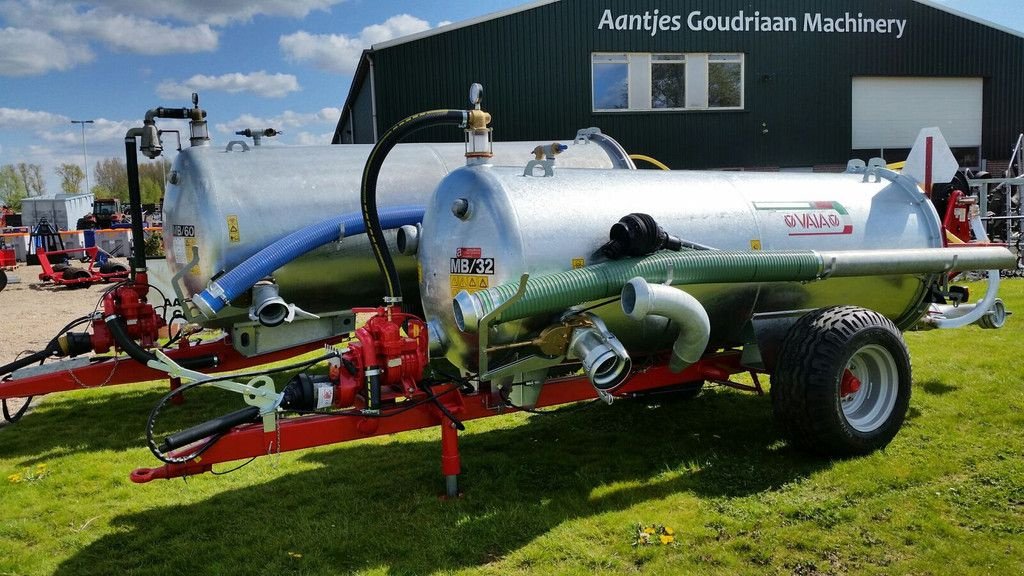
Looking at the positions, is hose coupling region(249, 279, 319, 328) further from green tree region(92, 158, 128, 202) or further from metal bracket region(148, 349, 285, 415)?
green tree region(92, 158, 128, 202)

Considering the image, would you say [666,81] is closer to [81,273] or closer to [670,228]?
[81,273]

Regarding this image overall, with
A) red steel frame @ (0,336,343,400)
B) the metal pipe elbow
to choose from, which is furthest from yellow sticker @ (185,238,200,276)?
the metal pipe elbow

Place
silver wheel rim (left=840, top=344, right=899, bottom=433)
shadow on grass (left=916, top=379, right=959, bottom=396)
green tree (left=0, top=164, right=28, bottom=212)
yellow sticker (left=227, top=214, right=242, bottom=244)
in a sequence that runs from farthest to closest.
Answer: green tree (left=0, top=164, right=28, bottom=212), shadow on grass (left=916, top=379, right=959, bottom=396), yellow sticker (left=227, top=214, right=242, bottom=244), silver wheel rim (left=840, top=344, right=899, bottom=433)

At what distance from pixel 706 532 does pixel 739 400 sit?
259cm

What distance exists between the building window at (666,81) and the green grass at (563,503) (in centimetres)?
1321

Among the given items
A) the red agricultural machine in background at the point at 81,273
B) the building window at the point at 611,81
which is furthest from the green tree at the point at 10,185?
the building window at the point at 611,81

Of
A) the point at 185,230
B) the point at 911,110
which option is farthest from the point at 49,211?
the point at 911,110

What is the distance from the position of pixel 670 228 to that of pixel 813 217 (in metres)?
1.15

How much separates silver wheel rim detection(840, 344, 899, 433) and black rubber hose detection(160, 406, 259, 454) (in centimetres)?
349

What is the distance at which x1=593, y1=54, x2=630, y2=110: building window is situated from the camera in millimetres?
18109

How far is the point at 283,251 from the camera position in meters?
5.45

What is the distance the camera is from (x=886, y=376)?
4.99 m

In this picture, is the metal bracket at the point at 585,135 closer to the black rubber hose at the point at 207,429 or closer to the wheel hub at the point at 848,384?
the wheel hub at the point at 848,384

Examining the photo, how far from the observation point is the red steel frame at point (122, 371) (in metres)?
5.86
